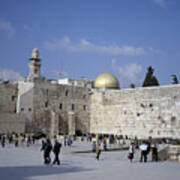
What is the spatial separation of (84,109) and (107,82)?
5.67 metres

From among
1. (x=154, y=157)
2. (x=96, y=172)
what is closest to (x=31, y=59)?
(x=154, y=157)

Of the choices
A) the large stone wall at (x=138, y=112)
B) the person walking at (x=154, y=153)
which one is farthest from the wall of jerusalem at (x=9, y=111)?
the person walking at (x=154, y=153)

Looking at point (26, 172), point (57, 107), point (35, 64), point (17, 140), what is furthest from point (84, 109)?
point (26, 172)

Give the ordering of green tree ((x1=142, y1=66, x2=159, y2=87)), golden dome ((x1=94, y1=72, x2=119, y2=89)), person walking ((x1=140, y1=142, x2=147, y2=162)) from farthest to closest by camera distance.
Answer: green tree ((x1=142, y1=66, x2=159, y2=87)), golden dome ((x1=94, y1=72, x2=119, y2=89)), person walking ((x1=140, y1=142, x2=147, y2=162))

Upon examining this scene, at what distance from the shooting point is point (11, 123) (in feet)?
81.3

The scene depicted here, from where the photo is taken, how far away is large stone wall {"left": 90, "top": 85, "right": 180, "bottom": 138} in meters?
25.7

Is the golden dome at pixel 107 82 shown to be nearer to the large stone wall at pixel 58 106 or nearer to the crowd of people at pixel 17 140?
the large stone wall at pixel 58 106

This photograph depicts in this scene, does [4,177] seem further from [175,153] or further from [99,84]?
[99,84]

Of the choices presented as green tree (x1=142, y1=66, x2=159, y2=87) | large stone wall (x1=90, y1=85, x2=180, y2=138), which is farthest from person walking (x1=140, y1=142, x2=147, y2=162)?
green tree (x1=142, y1=66, x2=159, y2=87)

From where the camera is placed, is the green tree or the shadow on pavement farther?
the green tree

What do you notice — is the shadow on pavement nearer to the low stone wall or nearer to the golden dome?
the low stone wall

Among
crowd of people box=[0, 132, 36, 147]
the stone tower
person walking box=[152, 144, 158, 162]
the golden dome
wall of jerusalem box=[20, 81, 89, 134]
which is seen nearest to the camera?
person walking box=[152, 144, 158, 162]

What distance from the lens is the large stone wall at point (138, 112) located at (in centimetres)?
2567

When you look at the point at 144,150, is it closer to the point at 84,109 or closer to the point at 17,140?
the point at 17,140
